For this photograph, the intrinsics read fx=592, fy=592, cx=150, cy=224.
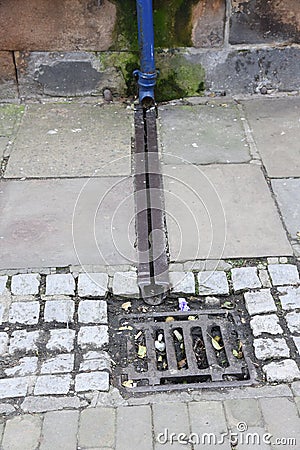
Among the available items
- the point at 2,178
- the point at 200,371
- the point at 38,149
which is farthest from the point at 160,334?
the point at 38,149

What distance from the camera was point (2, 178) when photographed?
142 inches

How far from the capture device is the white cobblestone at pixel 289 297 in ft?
9.02

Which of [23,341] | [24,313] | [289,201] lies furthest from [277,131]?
[23,341]

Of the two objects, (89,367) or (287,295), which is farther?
(287,295)

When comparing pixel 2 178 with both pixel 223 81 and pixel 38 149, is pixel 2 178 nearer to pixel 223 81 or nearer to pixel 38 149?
pixel 38 149

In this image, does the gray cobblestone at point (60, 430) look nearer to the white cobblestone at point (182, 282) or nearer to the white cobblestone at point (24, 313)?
the white cobblestone at point (24, 313)

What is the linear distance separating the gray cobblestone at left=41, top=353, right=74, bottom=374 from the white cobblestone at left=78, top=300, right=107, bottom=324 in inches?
8.7

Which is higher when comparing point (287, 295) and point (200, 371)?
point (287, 295)

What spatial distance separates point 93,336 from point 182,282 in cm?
53

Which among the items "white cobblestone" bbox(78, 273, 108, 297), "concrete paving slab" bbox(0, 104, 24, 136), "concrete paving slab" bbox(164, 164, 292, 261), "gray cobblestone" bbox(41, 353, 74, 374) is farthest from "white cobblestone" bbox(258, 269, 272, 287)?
"concrete paving slab" bbox(0, 104, 24, 136)

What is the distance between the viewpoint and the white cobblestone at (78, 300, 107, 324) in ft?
8.82

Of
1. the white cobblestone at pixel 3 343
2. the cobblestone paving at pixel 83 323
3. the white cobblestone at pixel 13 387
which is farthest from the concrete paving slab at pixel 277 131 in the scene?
the white cobblestone at pixel 13 387

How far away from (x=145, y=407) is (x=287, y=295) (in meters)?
0.92

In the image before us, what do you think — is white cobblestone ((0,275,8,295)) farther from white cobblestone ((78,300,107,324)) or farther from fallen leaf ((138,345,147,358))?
fallen leaf ((138,345,147,358))
